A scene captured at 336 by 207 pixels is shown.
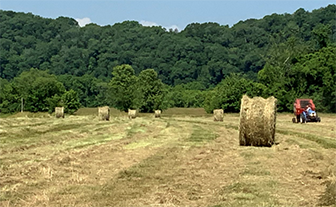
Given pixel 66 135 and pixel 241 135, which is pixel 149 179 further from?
pixel 66 135

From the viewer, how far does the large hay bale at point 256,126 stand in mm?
20938

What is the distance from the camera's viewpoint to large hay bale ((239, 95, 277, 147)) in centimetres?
2094

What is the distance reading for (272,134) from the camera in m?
21.3

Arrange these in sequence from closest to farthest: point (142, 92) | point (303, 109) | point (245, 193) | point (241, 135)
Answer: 1. point (245, 193)
2. point (241, 135)
3. point (303, 109)
4. point (142, 92)

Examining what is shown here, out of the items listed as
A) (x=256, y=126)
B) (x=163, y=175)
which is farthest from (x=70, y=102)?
(x=163, y=175)

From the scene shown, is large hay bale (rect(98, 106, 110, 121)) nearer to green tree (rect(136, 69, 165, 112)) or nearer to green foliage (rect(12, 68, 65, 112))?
green tree (rect(136, 69, 165, 112))

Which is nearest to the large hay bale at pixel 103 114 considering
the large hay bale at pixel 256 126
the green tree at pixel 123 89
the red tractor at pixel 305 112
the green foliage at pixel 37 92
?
the red tractor at pixel 305 112

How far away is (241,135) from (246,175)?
8844 mm

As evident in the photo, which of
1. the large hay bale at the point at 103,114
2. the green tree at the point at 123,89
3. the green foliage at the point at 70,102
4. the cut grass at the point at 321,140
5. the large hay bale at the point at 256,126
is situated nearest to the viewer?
the cut grass at the point at 321,140

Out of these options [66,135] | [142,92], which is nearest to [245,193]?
[66,135]

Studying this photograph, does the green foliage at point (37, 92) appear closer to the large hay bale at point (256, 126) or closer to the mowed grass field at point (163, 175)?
the large hay bale at point (256, 126)

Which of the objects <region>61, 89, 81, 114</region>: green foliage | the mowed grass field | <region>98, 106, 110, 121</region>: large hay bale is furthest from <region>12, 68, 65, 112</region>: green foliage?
the mowed grass field

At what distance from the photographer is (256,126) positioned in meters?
21.3

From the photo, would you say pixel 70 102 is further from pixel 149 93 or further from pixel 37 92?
pixel 149 93
